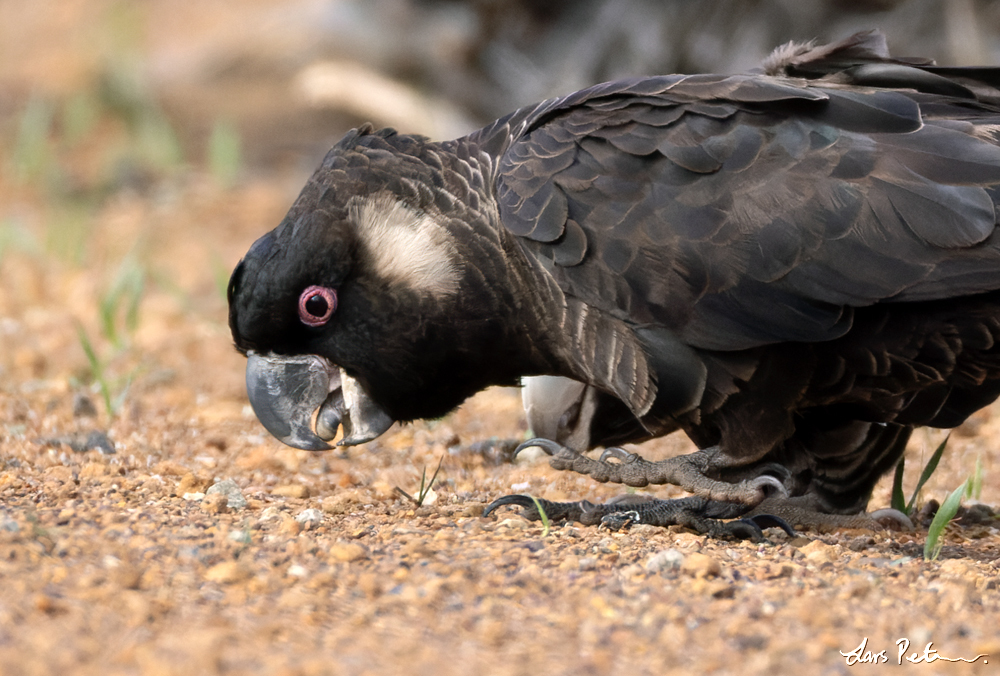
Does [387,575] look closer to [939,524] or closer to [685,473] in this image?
[685,473]

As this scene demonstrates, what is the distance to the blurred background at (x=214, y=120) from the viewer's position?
233 inches

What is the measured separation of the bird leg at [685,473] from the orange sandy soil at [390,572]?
0.64 feet

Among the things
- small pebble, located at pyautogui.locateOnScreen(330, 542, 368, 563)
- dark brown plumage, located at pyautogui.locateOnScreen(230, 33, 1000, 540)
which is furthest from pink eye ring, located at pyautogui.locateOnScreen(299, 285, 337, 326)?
small pebble, located at pyautogui.locateOnScreen(330, 542, 368, 563)

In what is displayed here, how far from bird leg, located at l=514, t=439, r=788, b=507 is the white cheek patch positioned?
2.71 ft

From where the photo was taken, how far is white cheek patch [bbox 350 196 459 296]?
3.72m

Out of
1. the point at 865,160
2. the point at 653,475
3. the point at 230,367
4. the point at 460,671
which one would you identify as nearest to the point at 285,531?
the point at 460,671

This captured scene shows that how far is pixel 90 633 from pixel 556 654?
108cm

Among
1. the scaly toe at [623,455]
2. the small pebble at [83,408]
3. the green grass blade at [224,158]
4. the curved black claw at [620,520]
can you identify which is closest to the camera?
the curved black claw at [620,520]

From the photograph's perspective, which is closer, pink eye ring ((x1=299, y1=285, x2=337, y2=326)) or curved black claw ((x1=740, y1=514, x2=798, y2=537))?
pink eye ring ((x1=299, y1=285, x2=337, y2=326))

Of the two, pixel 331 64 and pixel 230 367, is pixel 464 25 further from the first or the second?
pixel 230 367

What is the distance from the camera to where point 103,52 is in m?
11.9

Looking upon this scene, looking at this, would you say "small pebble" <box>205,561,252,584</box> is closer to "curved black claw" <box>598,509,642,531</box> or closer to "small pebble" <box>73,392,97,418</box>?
"curved black claw" <box>598,509,642,531</box>
